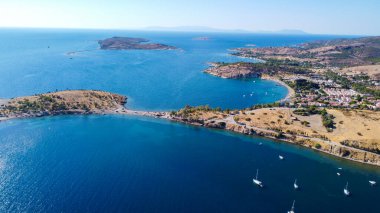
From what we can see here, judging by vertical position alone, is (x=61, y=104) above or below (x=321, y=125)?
below

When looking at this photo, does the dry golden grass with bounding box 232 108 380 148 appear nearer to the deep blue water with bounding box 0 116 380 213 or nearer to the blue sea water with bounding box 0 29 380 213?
the blue sea water with bounding box 0 29 380 213

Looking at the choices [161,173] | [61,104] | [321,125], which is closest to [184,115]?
[161,173]

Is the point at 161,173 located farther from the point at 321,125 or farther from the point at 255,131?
the point at 321,125

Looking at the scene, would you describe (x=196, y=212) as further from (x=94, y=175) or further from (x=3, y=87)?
(x=3, y=87)

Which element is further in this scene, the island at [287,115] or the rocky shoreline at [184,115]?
the island at [287,115]

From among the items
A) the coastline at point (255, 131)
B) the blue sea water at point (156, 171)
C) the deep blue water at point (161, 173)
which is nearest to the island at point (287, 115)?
the coastline at point (255, 131)

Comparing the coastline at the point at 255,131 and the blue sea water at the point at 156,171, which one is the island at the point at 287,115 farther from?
the blue sea water at the point at 156,171

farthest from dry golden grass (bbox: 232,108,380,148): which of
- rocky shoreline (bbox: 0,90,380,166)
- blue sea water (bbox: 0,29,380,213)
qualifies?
blue sea water (bbox: 0,29,380,213)

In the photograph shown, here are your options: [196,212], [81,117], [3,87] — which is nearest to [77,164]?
[196,212]

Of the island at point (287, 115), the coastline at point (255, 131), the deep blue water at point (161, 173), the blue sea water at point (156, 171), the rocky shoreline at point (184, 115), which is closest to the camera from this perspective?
the deep blue water at point (161, 173)

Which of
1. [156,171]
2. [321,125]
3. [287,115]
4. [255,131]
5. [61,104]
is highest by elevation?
[287,115]

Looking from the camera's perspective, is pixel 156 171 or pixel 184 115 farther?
pixel 184 115
